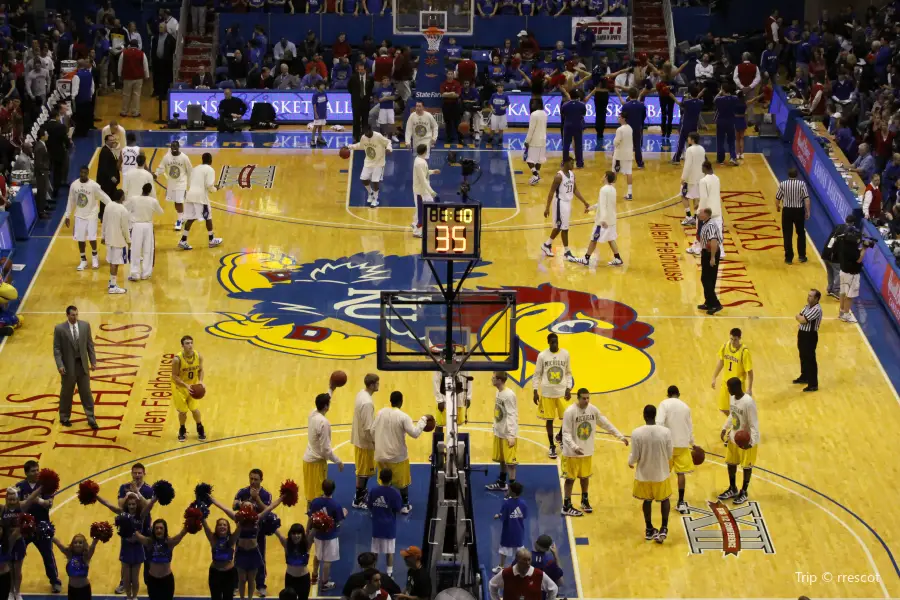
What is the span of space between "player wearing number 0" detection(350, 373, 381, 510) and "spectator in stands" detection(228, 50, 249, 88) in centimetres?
2077

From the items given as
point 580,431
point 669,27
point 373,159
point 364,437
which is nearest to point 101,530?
point 364,437

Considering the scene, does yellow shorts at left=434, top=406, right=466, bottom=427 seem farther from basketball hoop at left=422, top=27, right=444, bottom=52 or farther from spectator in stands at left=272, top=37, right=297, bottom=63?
spectator in stands at left=272, top=37, right=297, bottom=63

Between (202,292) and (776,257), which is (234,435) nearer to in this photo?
(202,292)

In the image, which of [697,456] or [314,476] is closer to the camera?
[697,456]

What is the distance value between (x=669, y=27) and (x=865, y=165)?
1284 cm

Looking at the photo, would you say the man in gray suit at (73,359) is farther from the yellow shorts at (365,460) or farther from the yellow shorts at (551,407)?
the yellow shorts at (551,407)

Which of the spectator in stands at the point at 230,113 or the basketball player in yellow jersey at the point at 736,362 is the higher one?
the spectator in stands at the point at 230,113

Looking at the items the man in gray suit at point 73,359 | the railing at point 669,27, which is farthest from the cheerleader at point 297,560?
the railing at point 669,27

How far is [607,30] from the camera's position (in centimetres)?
4031

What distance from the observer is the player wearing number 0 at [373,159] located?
2862 centimetres

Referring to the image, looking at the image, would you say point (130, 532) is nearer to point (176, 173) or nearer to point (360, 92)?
point (176, 173)

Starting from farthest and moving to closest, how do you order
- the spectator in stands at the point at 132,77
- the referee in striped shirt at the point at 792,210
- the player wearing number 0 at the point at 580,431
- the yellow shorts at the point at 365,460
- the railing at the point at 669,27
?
1. the railing at the point at 669,27
2. the spectator in stands at the point at 132,77
3. the referee in striped shirt at the point at 792,210
4. the yellow shorts at the point at 365,460
5. the player wearing number 0 at the point at 580,431

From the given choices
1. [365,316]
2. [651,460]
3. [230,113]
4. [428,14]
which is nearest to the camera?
[651,460]

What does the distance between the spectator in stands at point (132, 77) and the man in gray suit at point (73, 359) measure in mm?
17022
